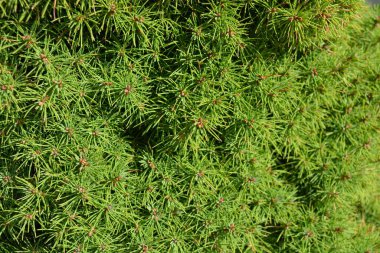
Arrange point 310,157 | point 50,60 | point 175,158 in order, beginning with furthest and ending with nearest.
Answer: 1. point 310,157
2. point 175,158
3. point 50,60

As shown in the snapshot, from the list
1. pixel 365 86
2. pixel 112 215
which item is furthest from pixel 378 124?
pixel 112 215

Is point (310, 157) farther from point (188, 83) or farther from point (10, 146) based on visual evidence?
point (10, 146)

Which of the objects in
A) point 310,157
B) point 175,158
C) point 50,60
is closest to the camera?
point 50,60

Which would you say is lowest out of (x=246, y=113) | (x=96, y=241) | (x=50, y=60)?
(x=96, y=241)

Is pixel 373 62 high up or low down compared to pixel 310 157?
up

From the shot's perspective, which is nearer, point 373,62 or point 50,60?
point 50,60

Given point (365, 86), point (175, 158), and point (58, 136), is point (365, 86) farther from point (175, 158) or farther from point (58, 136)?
point (58, 136)
